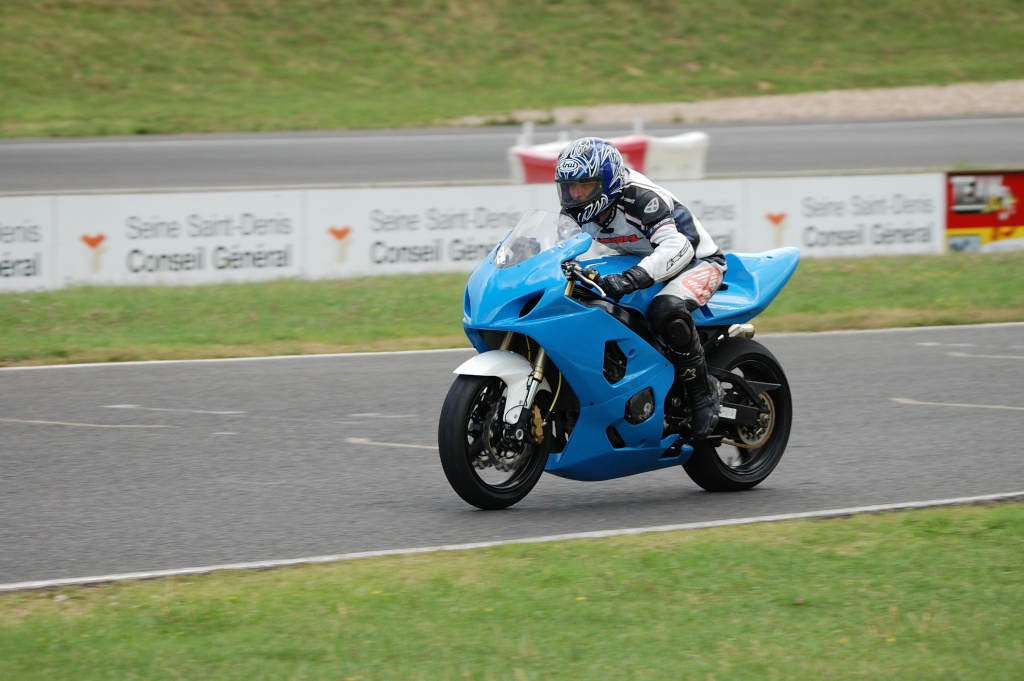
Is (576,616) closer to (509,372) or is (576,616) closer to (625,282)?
(509,372)

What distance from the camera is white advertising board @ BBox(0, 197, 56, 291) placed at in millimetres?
13995

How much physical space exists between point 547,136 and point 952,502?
2132cm

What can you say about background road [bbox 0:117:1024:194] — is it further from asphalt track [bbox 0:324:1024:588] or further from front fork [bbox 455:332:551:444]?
front fork [bbox 455:332:551:444]

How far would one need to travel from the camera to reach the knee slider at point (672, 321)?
672cm

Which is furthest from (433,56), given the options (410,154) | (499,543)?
(499,543)

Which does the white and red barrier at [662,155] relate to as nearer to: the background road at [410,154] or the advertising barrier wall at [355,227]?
the background road at [410,154]

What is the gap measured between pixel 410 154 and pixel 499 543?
20.7 metres

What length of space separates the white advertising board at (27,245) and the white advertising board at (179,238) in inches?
5.5

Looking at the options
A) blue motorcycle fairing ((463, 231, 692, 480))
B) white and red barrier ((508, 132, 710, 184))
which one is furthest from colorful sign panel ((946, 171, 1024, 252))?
blue motorcycle fairing ((463, 231, 692, 480))

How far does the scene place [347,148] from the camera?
2677 cm

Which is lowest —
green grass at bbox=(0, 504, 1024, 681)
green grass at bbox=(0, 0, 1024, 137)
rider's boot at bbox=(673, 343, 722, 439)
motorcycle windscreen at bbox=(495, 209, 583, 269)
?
green grass at bbox=(0, 504, 1024, 681)

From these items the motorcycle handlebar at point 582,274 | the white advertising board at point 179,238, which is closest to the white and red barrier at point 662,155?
the white advertising board at point 179,238

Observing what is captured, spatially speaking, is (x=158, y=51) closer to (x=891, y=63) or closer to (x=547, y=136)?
(x=547, y=136)

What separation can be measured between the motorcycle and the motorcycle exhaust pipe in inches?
2.2
